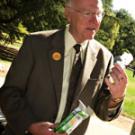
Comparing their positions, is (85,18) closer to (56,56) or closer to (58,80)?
(56,56)

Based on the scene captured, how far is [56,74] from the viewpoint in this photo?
3.66 meters

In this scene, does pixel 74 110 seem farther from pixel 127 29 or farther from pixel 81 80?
pixel 127 29

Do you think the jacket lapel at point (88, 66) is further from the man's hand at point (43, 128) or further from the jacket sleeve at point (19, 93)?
the jacket sleeve at point (19, 93)

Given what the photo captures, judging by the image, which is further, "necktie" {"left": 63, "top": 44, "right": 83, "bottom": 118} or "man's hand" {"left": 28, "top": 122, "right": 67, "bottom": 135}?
"necktie" {"left": 63, "top": 44, "right": 83, "bottom": 118}

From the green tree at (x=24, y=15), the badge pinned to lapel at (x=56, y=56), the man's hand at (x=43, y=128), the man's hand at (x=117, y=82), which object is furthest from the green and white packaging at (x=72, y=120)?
the green tree at (x=24, y=15)

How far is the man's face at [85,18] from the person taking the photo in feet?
11.9

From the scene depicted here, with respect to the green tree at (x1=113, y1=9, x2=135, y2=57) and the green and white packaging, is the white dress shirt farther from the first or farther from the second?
the green tree at (x1=113, y1=9, x2=135, y2=57)

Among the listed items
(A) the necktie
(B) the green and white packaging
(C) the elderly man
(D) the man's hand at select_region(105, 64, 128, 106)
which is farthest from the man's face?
(B) the green and white packaging

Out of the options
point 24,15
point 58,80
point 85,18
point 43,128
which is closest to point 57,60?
point 58,80

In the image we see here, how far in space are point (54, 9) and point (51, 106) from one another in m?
21.1

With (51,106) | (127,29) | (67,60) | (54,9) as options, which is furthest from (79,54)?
(127,29)

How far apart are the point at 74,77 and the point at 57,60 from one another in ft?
0.56

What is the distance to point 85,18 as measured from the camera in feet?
12.1

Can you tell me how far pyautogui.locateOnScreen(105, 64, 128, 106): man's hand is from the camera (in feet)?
11.8
